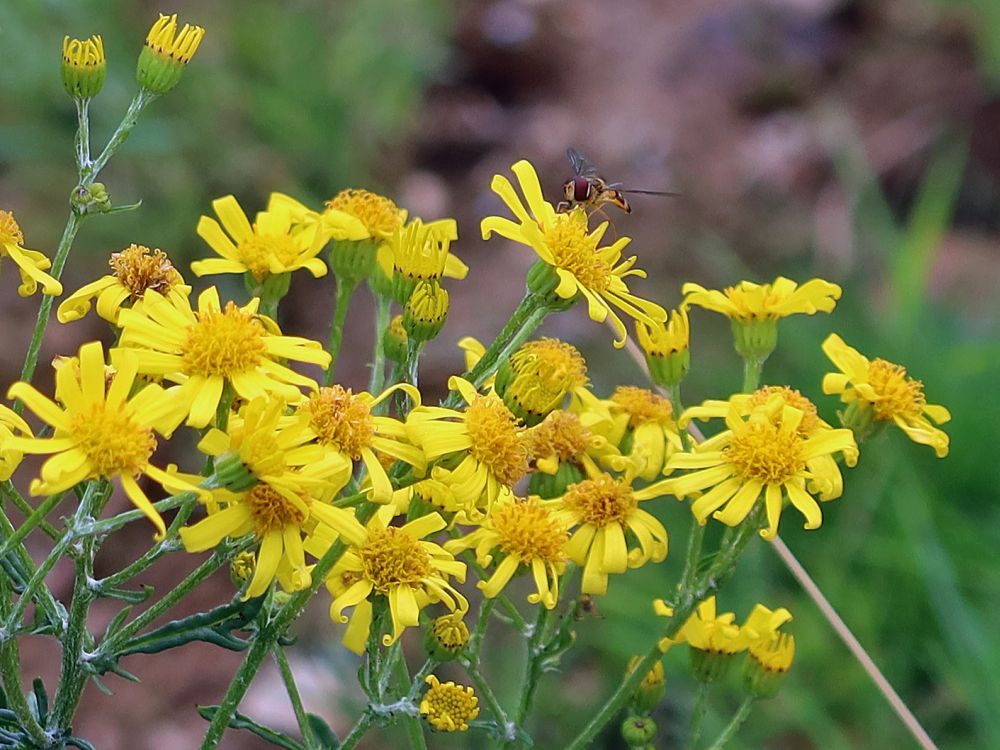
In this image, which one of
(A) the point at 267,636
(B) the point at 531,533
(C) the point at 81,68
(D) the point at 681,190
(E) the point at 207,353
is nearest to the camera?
(E) the point at 207,353

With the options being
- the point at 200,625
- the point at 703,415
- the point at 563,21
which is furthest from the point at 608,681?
the point at 563,21

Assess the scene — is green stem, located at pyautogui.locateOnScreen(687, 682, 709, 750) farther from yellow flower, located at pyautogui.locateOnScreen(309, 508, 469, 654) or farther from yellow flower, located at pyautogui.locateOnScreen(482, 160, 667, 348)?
yellow flower, located at pyautogui.locateOnScreen(482, 160, 667, 348)

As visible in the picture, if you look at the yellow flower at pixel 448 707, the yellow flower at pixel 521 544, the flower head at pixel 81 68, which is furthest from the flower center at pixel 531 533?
the flower head at pixel 81 68

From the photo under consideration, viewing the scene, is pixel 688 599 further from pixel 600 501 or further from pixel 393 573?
pixel 393 573

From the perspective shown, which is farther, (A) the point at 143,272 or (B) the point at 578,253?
(B) the point at 578,253

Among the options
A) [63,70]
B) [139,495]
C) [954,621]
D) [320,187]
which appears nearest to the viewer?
[139,495]

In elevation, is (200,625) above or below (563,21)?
above

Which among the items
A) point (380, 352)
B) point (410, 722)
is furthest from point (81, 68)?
point (410, 722)

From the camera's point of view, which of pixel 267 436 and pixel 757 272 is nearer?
pixel 267 436

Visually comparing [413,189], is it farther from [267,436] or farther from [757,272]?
[267,436]
